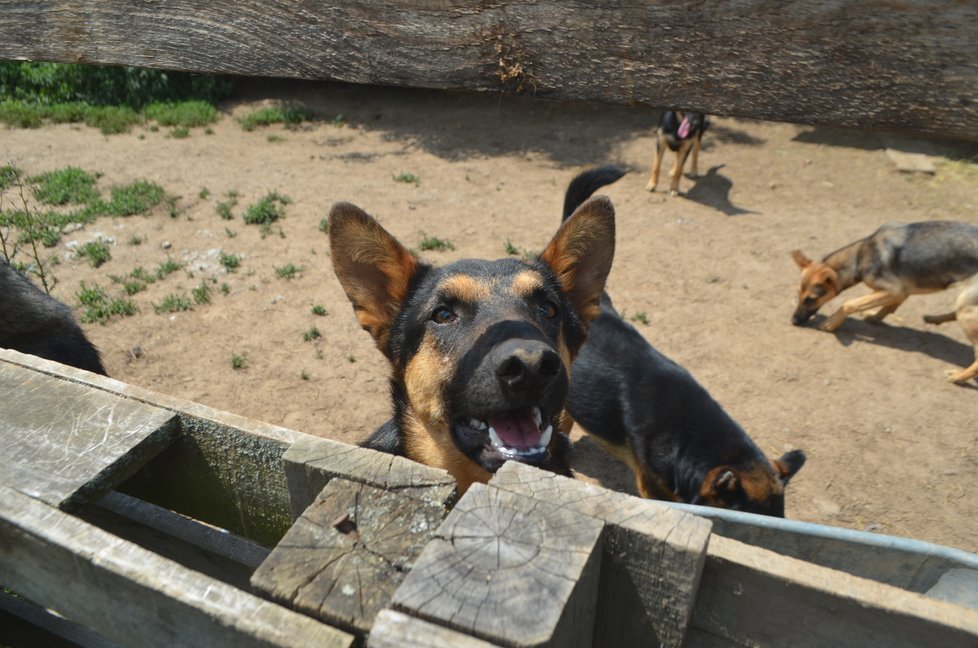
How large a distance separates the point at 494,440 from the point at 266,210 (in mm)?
7882

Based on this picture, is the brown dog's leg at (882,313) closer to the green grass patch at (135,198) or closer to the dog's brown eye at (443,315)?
the dog's brown eye at (443,315)

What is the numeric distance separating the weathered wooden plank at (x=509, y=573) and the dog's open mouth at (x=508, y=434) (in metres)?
1.41

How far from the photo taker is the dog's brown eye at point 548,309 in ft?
11.1

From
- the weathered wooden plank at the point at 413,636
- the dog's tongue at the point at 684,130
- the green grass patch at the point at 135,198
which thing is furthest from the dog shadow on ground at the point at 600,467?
the green grass patch at the point at 135,198

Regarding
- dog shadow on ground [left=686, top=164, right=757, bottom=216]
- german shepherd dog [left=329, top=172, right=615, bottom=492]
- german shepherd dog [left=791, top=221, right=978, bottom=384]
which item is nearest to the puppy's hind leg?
german shepherd dog [left=791, top=221, right=978, bottom=384]

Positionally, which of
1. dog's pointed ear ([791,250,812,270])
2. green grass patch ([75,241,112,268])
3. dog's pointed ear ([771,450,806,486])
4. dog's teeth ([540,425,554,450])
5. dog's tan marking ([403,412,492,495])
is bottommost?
green grass patch ([75,241,112,268])

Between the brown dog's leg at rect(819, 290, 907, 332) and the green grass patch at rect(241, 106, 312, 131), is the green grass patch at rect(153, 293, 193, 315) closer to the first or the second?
the brown dog's leg at rect(819, 290, 907, 332)

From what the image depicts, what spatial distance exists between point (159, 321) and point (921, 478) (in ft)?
24.9

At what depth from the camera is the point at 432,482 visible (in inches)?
65.9

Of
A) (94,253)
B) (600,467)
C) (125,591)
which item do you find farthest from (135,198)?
(125,591)

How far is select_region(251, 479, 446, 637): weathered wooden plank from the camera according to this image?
1399 millimetres

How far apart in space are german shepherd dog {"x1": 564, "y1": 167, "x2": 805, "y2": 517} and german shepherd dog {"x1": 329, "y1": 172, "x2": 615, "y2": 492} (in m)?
1.77

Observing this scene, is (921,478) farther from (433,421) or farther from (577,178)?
(433,421)

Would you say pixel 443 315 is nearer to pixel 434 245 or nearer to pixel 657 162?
pixel 434 245
